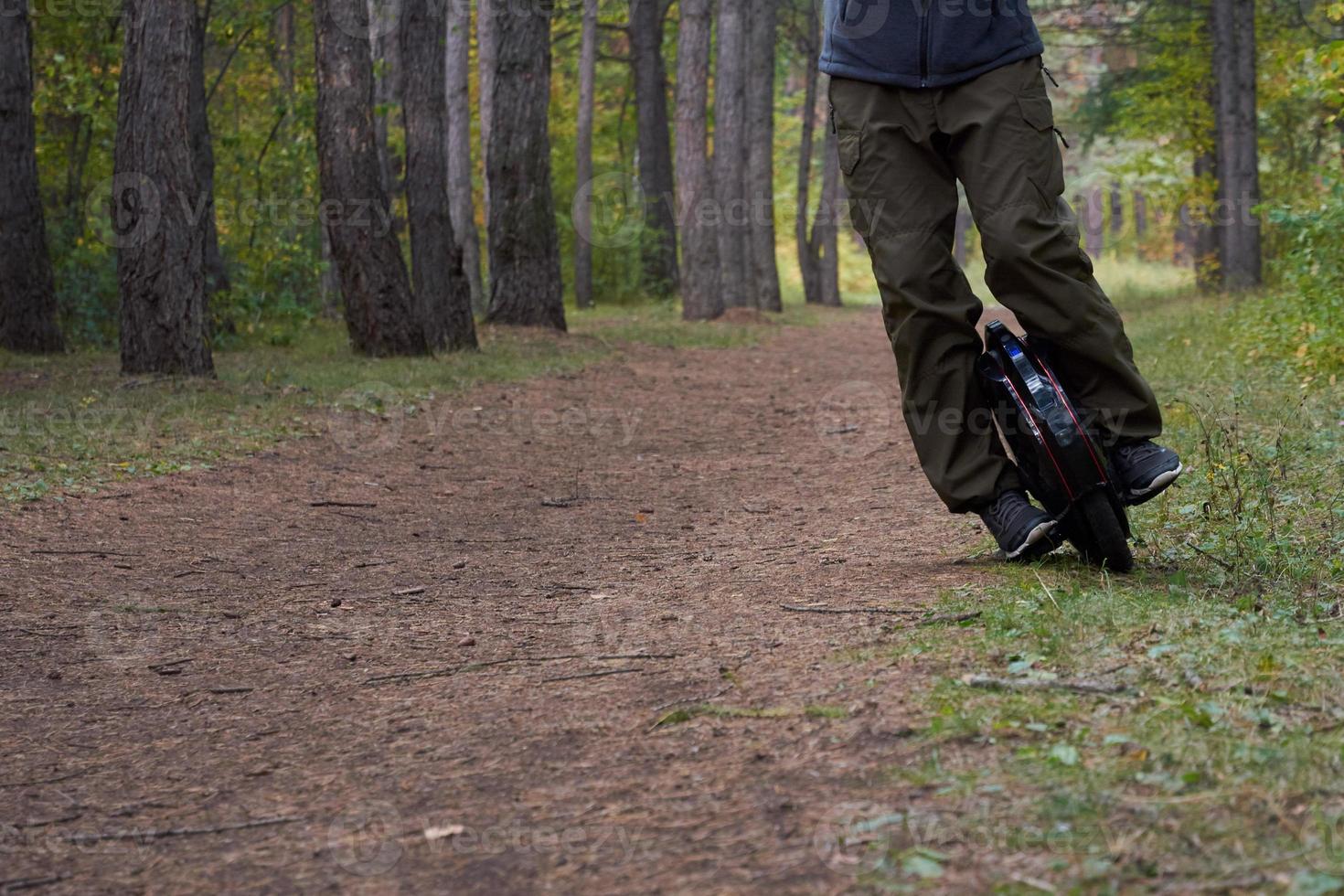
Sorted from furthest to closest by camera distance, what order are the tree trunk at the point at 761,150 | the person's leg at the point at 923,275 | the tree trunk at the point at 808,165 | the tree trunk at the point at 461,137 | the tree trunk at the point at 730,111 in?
1. the tree trunk at the point at 808,165
2. the tree trunk at the point at 761,150
3. the tree trunk at the point at 730,111
4. the tree trunk at the point at 461,137
5. the person's leg at the point at 923,275

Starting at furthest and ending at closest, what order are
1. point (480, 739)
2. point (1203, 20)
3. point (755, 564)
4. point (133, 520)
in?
point (1203, 20) → point (133, 520) → point (755, 564) → point (480, 739)

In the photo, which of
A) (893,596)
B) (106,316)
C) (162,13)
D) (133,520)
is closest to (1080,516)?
(893,596)

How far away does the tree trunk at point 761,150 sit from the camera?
25.4 metres

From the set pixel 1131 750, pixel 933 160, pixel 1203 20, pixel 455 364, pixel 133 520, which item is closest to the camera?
pixel 1131 750

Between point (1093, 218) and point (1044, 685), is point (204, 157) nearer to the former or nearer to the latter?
point (1044, 685)

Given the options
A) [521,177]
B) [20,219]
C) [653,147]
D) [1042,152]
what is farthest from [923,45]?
[653,147]

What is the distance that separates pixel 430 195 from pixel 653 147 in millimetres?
13569

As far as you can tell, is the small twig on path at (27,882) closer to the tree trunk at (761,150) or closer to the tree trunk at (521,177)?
the tree trunk at (521,177)

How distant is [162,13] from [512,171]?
578 cm

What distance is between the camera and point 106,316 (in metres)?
16.1

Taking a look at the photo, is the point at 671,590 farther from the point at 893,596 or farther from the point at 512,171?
the point at 512,171

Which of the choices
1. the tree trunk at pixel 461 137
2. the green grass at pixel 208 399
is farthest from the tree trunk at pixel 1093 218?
the green grass at pixel 208 399

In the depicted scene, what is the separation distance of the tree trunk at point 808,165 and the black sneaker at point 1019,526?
1059 inches

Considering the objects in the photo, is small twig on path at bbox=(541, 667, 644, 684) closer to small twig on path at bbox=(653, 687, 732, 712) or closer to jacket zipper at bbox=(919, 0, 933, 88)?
small twig on path at bbox=(653, 687, 732, 712)
